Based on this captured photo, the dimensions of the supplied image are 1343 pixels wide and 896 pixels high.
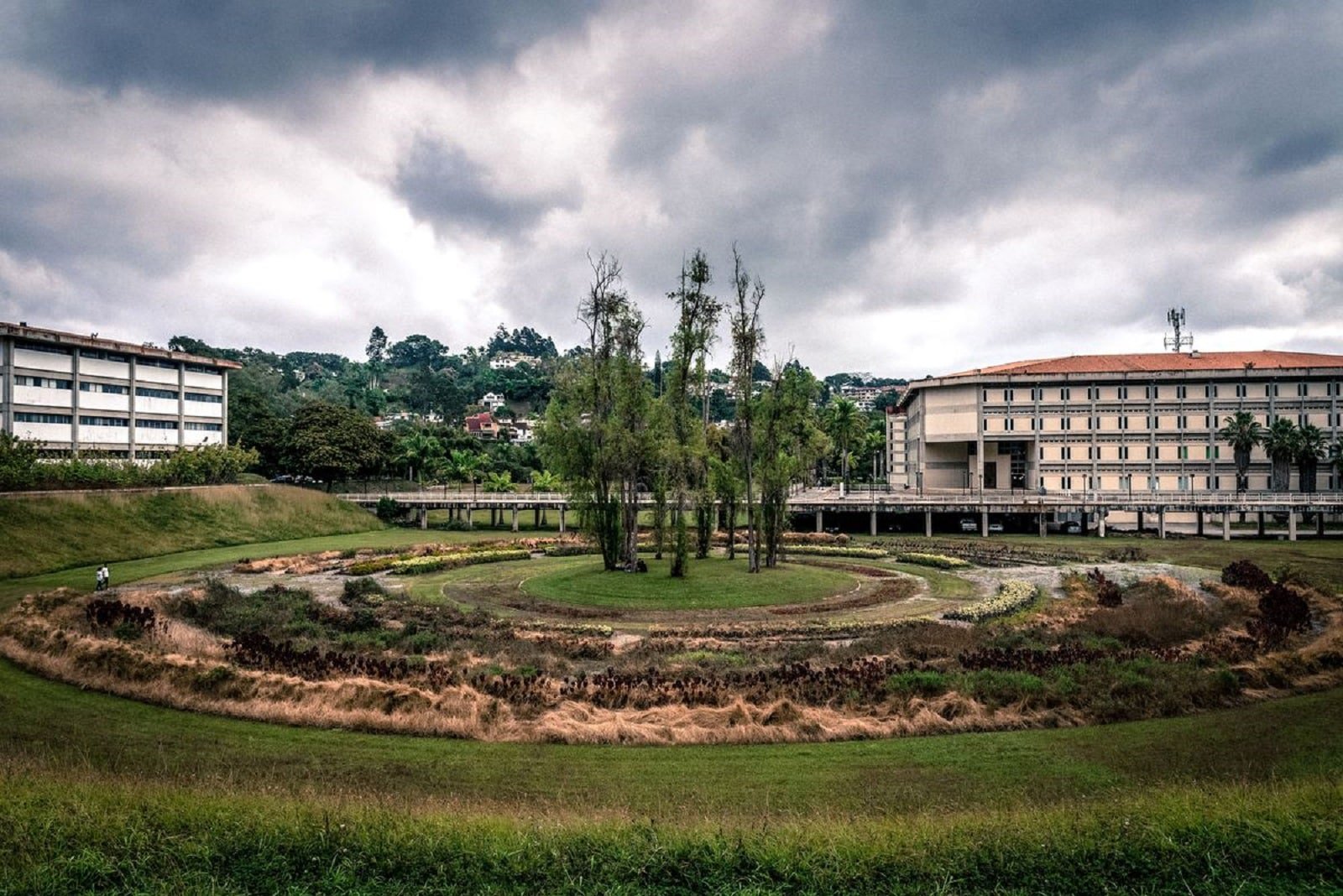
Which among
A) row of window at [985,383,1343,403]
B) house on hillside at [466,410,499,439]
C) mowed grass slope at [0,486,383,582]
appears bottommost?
mowed grass slope at [0,486,383,582]

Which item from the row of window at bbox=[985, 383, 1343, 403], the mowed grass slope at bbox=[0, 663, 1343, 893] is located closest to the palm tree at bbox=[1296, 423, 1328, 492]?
the row of window at bbox=[985, 383, 1343, 403]

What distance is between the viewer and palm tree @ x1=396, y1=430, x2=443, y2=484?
9400cm

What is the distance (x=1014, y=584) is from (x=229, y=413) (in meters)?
104

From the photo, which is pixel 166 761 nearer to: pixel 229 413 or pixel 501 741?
pixel 501 741

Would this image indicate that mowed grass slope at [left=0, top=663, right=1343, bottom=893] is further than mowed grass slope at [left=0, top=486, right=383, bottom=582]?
No

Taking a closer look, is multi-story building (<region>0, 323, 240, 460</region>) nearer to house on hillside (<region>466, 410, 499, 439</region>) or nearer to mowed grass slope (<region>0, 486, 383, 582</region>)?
mowed grass slope (<region>0, 486, 383, 582</region>)

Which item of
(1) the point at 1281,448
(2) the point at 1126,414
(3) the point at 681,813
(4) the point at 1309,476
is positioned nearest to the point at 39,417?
(3) the point at 681,813

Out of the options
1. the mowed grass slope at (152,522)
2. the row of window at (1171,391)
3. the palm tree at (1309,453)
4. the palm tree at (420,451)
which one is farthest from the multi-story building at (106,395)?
the palm tree at (1309,453)

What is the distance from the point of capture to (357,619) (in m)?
30.7

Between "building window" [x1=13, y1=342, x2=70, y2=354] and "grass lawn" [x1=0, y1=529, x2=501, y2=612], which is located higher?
"building window" [x1=13, y1=342, x2=70, y2=354]

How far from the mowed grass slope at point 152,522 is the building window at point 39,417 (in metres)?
26.6

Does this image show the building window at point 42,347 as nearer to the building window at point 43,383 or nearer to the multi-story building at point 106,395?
the multi-story building at point 106,395

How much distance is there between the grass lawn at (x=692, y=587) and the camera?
35.4 m

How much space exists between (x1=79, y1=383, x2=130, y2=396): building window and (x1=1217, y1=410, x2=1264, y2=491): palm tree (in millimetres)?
120265
